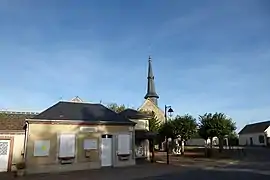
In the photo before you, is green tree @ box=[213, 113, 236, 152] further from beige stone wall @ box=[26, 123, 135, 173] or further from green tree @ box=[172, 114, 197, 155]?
beige stone wall @ box=[26, 123, 135, 173]

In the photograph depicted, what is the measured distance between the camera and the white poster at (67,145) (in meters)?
19.0

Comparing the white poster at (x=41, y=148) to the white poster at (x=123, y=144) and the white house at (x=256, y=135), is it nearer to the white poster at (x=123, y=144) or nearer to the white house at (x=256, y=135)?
the white poster at (x=123, y=144)

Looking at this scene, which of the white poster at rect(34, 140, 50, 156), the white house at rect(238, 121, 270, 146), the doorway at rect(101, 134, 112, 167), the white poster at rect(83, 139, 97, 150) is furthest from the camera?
the white house at rect(238, 121, 270, 146)

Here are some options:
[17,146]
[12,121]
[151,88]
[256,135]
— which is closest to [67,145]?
[17,146]

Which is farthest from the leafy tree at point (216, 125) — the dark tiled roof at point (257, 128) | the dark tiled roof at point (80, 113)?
the dark tiled roof at point (257, 128)

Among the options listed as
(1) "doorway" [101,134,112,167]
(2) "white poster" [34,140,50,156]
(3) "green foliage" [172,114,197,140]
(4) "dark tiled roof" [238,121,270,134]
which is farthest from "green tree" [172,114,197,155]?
(4) "dark tiled roof" [238,121,270,134]

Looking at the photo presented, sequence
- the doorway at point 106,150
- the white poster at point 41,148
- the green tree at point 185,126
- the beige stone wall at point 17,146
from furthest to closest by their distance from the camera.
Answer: the green tree at point 185,126, the doorway at point 106,150, the beige stone wall at point 17,146, the white poster at point 41,148

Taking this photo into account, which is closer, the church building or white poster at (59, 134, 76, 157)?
white poster at (59, 134, 76, 157)

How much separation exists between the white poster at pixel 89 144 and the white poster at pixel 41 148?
8.21 feet

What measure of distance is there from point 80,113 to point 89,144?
2.63 meters

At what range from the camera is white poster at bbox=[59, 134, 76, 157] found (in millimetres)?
18953

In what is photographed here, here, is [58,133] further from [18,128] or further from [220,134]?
[220,134]

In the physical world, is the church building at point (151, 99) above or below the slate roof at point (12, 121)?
above

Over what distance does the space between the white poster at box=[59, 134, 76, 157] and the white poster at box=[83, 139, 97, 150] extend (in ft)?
2.64
